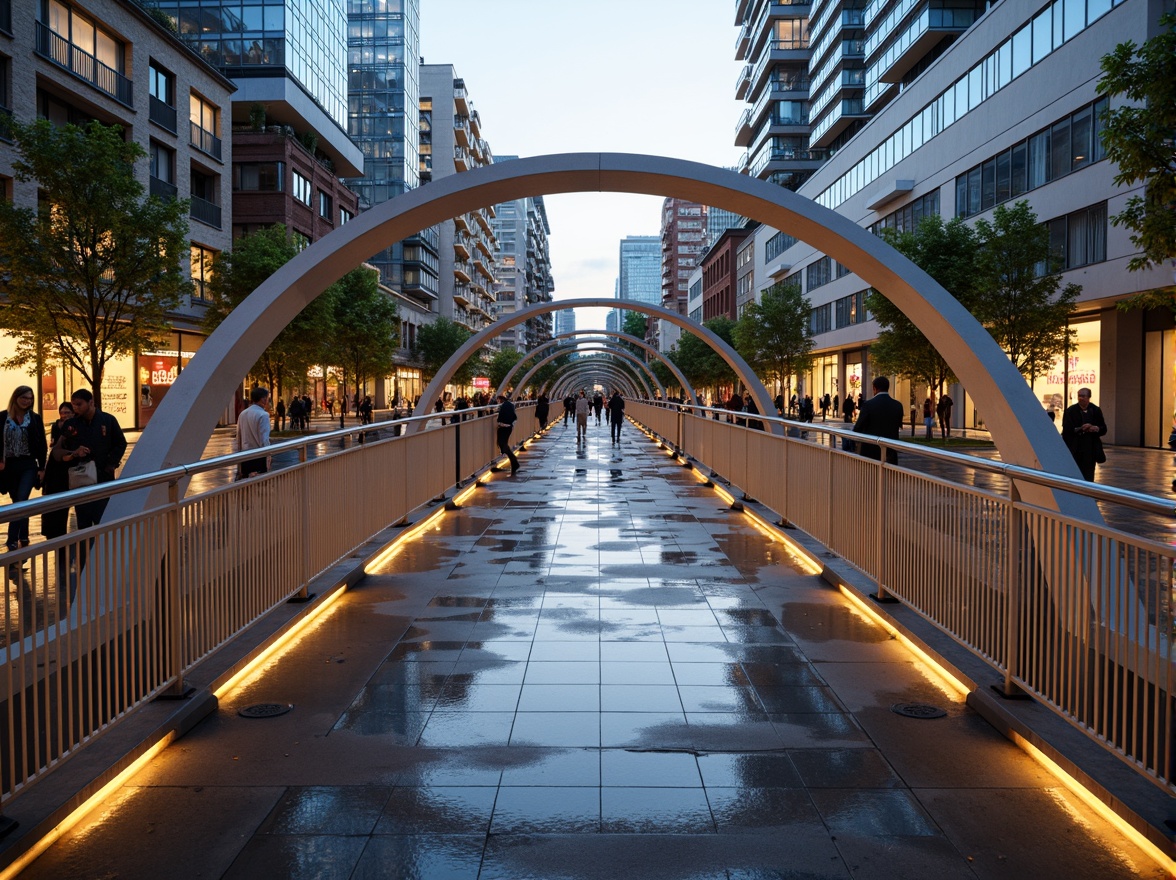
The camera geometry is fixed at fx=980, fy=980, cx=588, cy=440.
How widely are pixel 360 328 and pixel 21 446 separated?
106 feet

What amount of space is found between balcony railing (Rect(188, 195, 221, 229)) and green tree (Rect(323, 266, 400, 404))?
529 centimetres

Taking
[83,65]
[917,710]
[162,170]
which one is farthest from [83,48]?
[917,710]

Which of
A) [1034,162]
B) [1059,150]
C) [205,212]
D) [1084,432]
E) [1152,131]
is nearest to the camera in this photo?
[1084,432]

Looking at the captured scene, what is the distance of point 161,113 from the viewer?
34312 millimetres

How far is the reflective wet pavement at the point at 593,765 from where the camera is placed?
10.8 ft

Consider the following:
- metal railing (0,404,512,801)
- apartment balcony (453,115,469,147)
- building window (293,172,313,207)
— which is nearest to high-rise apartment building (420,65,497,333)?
apartment balcony (453,115,469,147)

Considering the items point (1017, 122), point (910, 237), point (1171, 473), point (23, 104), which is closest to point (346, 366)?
point (23, 104)

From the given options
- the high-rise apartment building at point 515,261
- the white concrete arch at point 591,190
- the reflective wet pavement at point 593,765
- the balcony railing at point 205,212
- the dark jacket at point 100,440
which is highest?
the high-rise apartment building at point 515,261

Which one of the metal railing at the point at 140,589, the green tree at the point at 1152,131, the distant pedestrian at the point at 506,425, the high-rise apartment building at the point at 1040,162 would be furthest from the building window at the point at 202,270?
the metal railing at the point at 140,589

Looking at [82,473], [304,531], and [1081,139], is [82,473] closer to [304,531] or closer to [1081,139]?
[304,531]

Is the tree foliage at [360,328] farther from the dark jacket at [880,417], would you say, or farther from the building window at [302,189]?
the dark jacket at [880,417]

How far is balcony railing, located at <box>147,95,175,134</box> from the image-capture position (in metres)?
33.7

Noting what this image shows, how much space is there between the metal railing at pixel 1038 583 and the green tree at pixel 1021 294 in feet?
68.1

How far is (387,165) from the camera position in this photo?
7150cm
